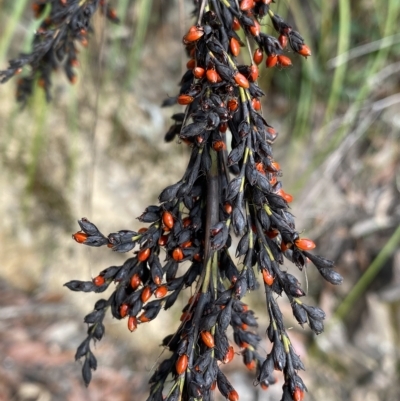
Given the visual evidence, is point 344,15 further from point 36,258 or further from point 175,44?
point 36,258

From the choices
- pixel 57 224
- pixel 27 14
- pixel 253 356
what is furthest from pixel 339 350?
pixel 27 14

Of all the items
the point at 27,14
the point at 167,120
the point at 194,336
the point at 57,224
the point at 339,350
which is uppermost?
the point at 27,14

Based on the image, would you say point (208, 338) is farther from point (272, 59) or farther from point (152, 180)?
point (152, 180)

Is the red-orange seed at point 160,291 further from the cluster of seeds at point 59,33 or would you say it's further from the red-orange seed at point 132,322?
the cluster of seeds at point 59,33

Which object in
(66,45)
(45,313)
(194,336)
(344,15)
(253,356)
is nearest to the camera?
(194,336)

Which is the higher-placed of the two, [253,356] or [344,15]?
[344,15]

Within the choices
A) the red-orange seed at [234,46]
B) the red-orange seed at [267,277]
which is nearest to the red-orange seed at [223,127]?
the red-orange seed at [234,46]

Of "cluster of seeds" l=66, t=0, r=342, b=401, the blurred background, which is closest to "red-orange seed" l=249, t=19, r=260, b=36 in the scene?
"cluster of seeds" l=66, t=0, r=342, b=401
